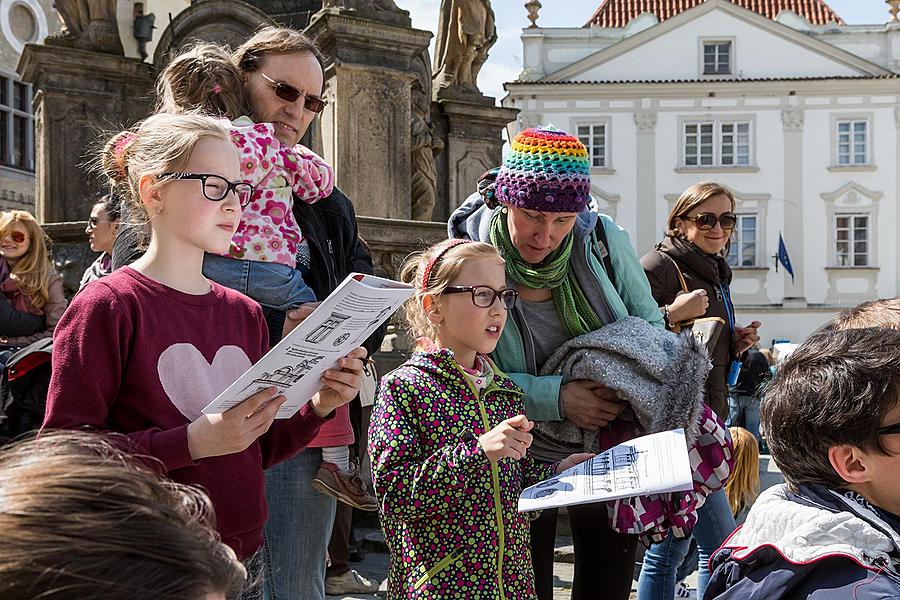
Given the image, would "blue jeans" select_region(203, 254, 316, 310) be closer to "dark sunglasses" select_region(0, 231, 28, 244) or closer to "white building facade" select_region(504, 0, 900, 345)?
"dark sunglasses" select_region(0, 231, 28, 244)

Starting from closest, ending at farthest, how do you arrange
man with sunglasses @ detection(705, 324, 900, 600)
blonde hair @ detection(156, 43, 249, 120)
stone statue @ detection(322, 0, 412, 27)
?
1. man with sunglasses @ detection(705, 324, 900, 600)
2. blonde hair @ detection(156, 43, 249, 120)
3. stone statue @ detection(322, 0, 412, 27)

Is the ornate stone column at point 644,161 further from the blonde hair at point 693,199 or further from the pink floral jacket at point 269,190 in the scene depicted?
the pink floral jacket at point 269,190

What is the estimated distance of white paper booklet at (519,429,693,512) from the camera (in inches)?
104

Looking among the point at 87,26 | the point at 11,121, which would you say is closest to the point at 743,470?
the point at 87,26

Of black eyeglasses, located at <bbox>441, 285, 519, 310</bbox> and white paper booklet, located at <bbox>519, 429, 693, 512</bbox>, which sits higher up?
black eyeglasses, located at <bbox>441, 285, 519, 310</bbox>

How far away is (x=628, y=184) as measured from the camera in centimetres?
3641

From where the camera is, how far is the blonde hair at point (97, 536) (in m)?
0.97

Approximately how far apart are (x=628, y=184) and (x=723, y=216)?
105ft

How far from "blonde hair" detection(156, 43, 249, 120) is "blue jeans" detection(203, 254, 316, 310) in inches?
18.8

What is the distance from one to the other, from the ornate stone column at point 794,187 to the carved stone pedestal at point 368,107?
29.6 metres

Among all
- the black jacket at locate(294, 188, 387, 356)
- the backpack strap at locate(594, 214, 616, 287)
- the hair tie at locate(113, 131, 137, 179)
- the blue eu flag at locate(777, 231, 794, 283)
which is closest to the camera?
the hair tie at locate(113, 131, 137, 179)

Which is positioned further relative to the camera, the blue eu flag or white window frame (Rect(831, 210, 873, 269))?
white window frame (Rect(831, 210, 873, 269))

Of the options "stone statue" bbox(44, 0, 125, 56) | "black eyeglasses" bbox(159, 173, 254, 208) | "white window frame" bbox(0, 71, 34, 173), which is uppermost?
"white window frame" bbox(0, 71, 34, 173)

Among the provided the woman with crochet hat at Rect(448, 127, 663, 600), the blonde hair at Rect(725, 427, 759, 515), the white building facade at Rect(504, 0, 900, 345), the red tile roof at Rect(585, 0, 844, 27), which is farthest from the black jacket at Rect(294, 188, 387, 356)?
the red tile roof at Rect(585, 0, 844, 27)
